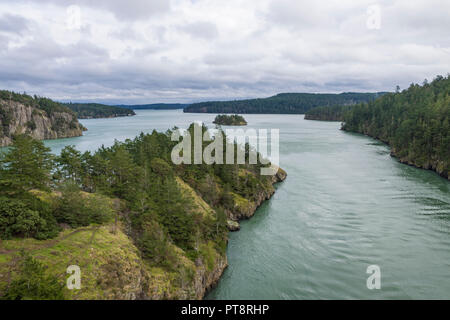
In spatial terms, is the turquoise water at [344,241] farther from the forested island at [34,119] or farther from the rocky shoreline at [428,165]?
the forested island at [34,119]

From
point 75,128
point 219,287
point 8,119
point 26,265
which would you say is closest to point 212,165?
point 219,287

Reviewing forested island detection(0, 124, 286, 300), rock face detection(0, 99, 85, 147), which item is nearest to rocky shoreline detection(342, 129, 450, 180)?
forested island detection(0, 124, 286, 300)

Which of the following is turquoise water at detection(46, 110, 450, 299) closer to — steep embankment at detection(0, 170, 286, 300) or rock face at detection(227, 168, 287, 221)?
rock face at detection(227, 168, 287, 221)

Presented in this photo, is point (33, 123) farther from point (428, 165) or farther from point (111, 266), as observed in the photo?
point (428, 165)

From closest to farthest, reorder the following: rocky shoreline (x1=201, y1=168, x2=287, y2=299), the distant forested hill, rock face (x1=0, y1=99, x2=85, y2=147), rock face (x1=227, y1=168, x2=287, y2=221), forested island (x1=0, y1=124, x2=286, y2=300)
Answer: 1. forested island (x1=0, y1=124, x2=286, y2=300)
2. rocky shoreline (x1=201, y1=168, x2=287, y2=299)
3. rock face (x1=227, y1=168, x2=287, y2=221)
4. the distant forested hill
5. rock face (x1=0, y1=99, x2=85, y2=147)

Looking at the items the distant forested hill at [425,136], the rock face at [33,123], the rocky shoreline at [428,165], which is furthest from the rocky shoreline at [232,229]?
the rock face at [33,123]

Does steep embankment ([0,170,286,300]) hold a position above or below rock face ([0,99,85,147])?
below

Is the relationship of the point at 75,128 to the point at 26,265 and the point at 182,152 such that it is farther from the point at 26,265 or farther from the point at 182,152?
the point at 26,265

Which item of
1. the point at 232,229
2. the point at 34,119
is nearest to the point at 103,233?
the point at 232,229
